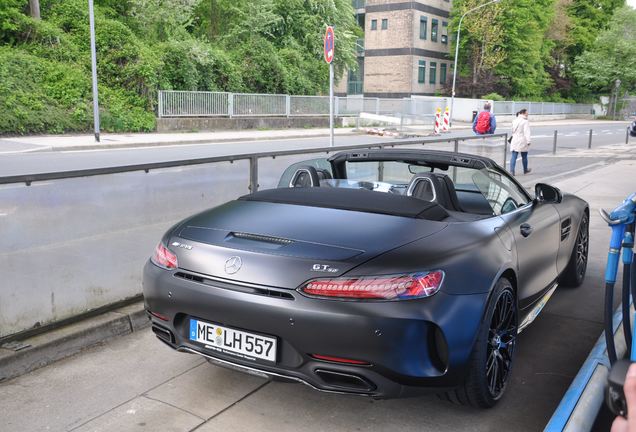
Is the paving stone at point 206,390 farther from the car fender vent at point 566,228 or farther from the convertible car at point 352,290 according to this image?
the car fender vent at point 566,228

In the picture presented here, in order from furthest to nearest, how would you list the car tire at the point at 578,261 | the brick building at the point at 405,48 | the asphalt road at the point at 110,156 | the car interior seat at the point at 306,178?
the brick building at the point at 405,48 → the asphalt road at the point at 110,156 → the car tire at the point at 578,261 → the car interior seat at the point at 306,178

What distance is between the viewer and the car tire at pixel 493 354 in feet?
10.3

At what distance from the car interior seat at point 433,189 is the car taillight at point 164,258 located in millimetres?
1393

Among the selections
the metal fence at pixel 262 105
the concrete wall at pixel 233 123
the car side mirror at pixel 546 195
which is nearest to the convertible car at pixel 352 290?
the car side mirror at pixel 546 195

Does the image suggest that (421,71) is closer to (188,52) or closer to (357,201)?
(188,52)

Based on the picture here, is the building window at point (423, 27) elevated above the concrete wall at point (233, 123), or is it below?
above

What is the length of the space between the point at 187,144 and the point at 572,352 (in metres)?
20.8

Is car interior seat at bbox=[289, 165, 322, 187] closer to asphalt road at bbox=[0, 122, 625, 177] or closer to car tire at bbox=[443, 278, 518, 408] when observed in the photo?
car tire at bbox=[443, 278, 518, 408]

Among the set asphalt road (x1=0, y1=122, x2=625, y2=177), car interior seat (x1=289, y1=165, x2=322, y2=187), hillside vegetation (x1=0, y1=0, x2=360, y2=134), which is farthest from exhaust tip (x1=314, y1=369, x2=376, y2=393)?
hillside vegetation (x1=0, y1=0, x2=360, y2=134)

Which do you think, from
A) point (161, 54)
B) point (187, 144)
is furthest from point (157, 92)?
point (187, 144)

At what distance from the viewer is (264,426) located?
3.17 m

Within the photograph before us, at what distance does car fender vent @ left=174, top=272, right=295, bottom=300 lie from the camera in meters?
2.93

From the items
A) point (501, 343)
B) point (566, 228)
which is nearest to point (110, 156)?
point (566, 228)

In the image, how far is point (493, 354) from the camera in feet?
11.0
